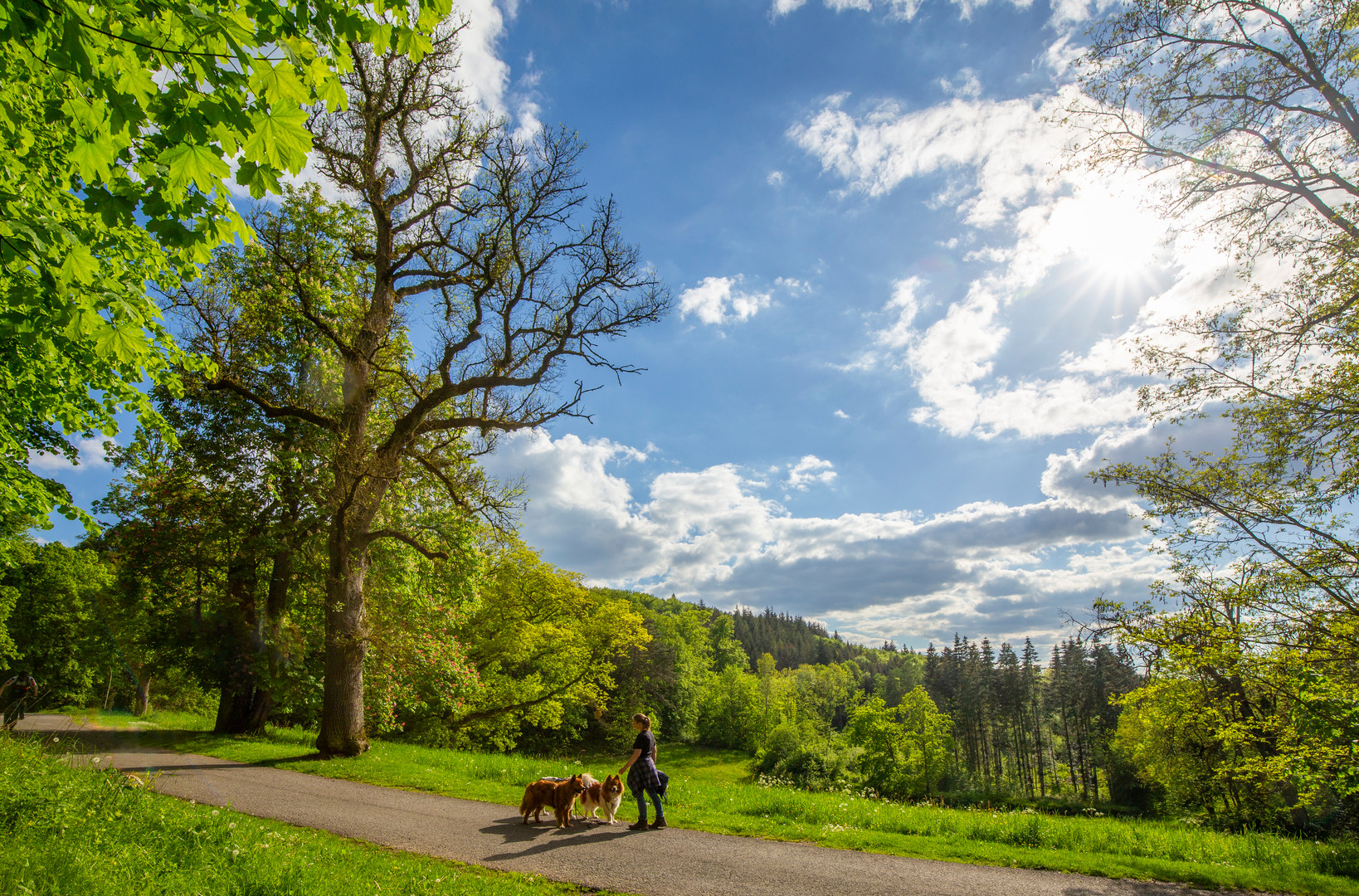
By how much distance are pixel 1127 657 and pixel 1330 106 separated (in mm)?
10629

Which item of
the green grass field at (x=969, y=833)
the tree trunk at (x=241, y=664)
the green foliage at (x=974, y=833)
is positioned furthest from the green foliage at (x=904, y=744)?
the tree trunk at (x=241, y=664)

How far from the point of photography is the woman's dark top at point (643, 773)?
9.02m

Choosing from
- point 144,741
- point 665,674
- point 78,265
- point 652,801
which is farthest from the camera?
point 665,674

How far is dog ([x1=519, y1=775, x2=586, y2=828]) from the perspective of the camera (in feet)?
29.2

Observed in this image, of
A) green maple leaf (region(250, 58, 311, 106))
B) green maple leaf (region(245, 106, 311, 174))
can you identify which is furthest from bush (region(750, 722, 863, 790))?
green maple leaf (region(250, 58, 311, 106))

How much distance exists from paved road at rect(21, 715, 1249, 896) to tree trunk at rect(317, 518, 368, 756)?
11.2ft

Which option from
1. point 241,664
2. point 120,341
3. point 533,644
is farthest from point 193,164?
point 533,644

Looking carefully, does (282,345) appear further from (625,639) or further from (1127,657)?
(625,639)

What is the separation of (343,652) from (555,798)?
8.17 meters

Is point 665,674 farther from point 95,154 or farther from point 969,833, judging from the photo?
point 95,154

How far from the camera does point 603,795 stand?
9.25m

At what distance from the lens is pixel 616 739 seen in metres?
47.9

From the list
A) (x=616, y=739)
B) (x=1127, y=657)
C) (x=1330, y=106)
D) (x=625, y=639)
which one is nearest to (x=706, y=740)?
(x=616, y=739)

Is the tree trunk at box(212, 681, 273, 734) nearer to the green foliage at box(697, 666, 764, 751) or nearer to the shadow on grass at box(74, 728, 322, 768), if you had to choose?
the shadow on grass at box(74, 728, 322, 768)
